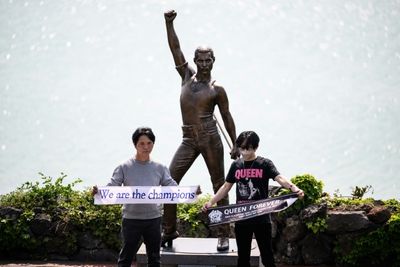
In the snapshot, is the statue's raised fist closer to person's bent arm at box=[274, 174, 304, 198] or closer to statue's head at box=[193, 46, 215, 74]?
statue's head at box=[193, 46, 215, 74]

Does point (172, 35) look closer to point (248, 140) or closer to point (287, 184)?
point (248, 140)

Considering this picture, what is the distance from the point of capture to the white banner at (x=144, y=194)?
5188 millimetres

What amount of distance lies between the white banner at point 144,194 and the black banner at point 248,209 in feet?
0.97

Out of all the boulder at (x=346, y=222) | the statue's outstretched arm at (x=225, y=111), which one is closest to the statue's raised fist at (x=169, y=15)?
the statue's outstretched arm at (x=225, y=111)

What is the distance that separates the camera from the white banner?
5188 millimetres

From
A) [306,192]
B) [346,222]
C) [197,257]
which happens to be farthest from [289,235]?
[197,257]

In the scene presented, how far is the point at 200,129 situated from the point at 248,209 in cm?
154

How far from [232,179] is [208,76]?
5.28 ft

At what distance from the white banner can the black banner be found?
295mm

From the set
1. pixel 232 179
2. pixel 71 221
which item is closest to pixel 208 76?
pixel 232 179

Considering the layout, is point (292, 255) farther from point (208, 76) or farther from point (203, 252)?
point (208, 76)

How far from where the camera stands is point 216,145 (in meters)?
6.49

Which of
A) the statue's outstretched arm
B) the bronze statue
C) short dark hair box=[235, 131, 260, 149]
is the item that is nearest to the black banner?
short dark hair box=[235, 131, 260, 149]

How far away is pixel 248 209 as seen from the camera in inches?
203
